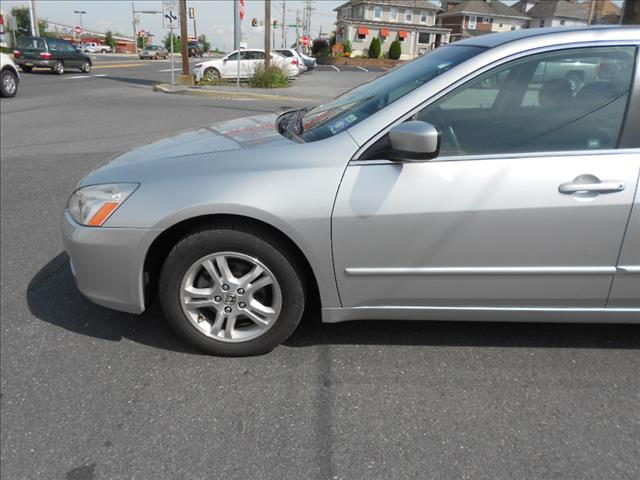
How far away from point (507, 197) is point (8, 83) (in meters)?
16.0

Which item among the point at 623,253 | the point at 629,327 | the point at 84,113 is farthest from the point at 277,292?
the point at 84,113

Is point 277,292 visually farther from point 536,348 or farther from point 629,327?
point 629,327

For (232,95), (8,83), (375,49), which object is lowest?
(232,95)

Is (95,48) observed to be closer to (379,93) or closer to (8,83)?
(8,83)

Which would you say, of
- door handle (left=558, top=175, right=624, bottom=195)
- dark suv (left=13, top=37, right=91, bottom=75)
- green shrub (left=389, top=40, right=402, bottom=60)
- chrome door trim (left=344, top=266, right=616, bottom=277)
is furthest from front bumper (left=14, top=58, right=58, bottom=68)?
green shrub (left=389, top=40, right=402, bottom=60)

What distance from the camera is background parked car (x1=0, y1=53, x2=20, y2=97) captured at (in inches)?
555

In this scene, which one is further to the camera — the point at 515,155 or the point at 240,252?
the point at 240,252

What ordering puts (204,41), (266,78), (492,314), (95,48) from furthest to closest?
1. (204,41)
2. (95,48)
3. (266,78)
4. (492,314)

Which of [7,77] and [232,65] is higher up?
[7,77]

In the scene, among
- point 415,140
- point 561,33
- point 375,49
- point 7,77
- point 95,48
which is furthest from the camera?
point 95,48

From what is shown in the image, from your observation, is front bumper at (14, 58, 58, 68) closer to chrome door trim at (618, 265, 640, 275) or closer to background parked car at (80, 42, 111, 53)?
chrome door trim at (618, 265, 640, 275)

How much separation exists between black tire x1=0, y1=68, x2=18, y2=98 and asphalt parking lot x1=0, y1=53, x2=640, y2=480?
13.3m

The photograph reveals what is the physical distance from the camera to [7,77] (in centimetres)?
1441

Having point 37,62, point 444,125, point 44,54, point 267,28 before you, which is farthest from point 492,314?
point 37,62
